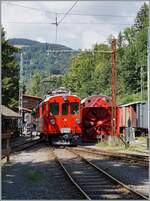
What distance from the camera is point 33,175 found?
15.0 meters

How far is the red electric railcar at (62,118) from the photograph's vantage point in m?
29.2

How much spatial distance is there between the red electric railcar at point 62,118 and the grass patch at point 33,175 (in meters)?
12.9

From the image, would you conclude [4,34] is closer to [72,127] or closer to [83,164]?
[72,127]

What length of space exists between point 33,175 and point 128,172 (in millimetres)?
2973

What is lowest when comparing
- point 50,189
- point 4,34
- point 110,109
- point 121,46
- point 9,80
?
point 50,189

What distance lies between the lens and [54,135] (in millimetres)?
29781

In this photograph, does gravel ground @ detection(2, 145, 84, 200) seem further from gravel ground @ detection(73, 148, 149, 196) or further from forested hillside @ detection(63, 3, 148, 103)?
forested hillside @ detection(63, 3, 148, 103)

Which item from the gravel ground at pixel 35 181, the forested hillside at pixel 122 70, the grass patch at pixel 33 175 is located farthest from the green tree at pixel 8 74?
the forested hillside at pixel 122 70

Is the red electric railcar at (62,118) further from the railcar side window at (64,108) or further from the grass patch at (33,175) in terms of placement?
the grass patch at (33,175)

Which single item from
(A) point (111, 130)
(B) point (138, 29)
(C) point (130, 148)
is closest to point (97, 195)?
(C) point (130, 148)

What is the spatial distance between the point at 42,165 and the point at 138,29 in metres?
93.9

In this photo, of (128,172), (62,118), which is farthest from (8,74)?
(128,172)

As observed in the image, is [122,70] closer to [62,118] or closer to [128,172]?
[62,118]

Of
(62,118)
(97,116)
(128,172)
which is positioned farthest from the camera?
(97,116)
